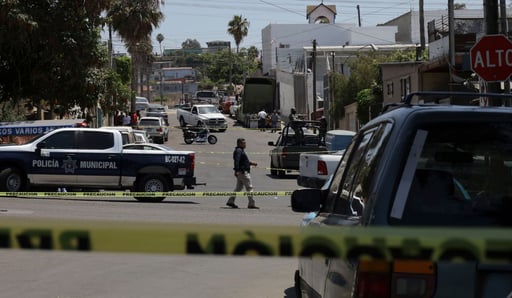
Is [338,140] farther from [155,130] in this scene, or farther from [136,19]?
[136,19]

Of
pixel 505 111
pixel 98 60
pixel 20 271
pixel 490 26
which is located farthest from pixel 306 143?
pixel 505 111

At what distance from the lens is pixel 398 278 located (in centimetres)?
368

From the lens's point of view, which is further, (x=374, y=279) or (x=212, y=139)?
(x=212, y=139)

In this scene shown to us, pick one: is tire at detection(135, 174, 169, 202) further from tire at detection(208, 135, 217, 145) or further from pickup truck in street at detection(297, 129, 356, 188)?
tire at detection(208, 135, 217, 145)

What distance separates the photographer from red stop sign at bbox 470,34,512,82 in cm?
1266

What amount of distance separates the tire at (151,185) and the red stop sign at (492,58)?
1021 cm

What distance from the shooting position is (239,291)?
9117 millimetres

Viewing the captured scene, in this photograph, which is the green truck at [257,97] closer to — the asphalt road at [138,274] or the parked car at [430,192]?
the asphalt road at [138,274]

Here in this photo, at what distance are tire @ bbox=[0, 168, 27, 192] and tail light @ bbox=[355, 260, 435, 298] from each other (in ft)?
58.8

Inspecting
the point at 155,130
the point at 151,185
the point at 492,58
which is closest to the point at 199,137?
the point at 155,130

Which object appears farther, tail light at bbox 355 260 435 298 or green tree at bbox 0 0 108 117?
green tree at bbox 0 0 108 117

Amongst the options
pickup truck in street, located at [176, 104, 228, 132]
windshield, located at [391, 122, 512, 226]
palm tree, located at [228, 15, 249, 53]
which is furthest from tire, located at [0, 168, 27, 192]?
palm tree, located at [228, 15, 249, 53]

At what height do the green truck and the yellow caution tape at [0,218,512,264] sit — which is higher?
the green truck

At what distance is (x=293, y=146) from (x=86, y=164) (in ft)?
33.4
